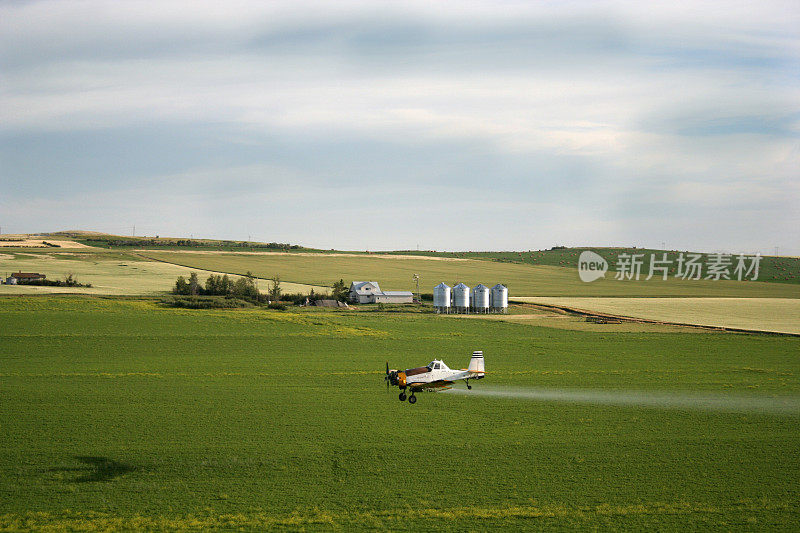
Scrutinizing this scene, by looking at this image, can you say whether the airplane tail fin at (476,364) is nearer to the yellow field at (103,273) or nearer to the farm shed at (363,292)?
the farm shed at (363,292)

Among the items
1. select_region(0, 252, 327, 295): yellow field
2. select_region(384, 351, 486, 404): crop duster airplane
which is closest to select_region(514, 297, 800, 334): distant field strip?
select_region(0, 252, 327, 295): yellow field

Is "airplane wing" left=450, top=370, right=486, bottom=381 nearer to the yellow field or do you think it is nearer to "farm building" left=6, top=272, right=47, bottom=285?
the yellow field

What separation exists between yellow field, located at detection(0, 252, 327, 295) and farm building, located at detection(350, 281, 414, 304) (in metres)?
18.0

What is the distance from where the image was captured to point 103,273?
166000 millimetres

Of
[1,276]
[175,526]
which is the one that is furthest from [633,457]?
[1,276]

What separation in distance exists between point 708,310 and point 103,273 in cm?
13526

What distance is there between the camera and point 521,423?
4384cm

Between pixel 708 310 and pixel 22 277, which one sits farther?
pixel 22 277

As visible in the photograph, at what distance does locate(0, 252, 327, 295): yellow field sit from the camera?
13225cm

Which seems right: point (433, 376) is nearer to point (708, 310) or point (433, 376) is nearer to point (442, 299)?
point (442, 299)

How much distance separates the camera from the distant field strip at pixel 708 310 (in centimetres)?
10738

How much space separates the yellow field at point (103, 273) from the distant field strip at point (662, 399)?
10041cm

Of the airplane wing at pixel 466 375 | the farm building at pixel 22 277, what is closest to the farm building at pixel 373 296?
the farm building at pixel 22 277

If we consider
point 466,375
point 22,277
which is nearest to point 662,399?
point 466,375
